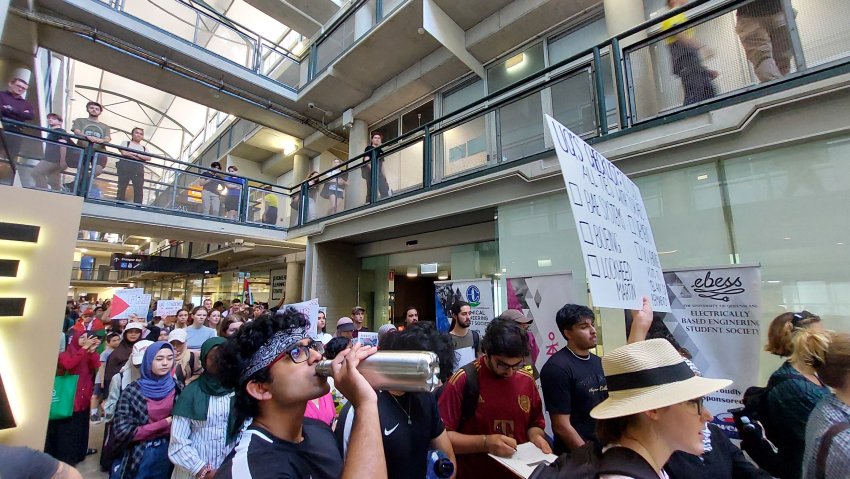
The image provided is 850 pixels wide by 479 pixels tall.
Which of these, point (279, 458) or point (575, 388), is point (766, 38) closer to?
point (575, 388)

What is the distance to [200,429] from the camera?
8.06 feet

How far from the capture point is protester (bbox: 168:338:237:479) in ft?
7.76

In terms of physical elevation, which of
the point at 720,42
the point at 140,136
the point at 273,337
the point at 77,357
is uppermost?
the point at 140,136

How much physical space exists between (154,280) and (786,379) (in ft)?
96.3

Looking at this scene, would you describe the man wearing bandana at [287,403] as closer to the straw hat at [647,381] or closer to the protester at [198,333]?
the straw hat at [647,381]

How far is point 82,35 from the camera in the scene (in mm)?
8203

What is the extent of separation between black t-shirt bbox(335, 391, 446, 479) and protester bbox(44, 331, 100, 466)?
196 inches

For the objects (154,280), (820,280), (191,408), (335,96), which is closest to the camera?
(191,408)

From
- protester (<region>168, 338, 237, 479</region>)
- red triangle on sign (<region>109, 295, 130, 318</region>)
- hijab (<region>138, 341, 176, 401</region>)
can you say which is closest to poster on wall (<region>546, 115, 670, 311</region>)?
protester (<region>168, 338, 237, 479</region>)

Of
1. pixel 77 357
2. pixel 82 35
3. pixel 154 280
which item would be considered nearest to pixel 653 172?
pixel 77 357

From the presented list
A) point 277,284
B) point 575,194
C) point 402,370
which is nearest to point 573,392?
point 575,194

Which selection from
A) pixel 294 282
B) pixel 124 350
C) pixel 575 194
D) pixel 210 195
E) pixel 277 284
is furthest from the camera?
pixel 277 284

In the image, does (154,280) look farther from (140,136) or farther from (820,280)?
(820,280)

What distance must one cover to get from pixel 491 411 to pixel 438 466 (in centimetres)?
77
